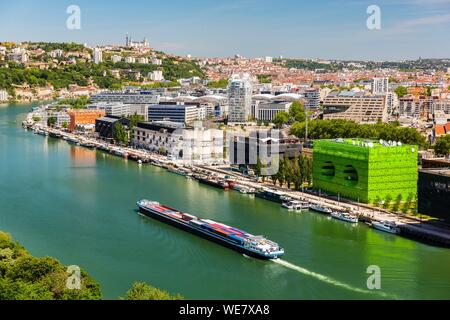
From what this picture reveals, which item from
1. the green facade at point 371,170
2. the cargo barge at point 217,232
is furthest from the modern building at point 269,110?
the cargo barge at point 217,232

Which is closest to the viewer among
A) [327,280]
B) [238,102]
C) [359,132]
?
[327,280]

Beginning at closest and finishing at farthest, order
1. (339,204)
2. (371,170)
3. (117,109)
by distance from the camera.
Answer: (371,170)
(339,204)
(117,109)

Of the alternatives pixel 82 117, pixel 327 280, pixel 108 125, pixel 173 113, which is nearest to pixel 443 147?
pixel 327 280

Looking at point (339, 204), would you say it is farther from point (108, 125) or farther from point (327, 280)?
point (108, 125)

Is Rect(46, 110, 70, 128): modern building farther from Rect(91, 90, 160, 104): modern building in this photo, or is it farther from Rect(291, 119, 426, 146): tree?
Rect(291, 119, 426, 146): tree

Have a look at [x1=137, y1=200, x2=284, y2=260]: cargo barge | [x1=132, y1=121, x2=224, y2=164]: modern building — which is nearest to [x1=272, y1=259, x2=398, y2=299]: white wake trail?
[x1=137, y1=200, x2=284, y2=260]: cargo barge

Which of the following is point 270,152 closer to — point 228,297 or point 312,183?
point 312,183

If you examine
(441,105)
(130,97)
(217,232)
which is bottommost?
(217,232)
